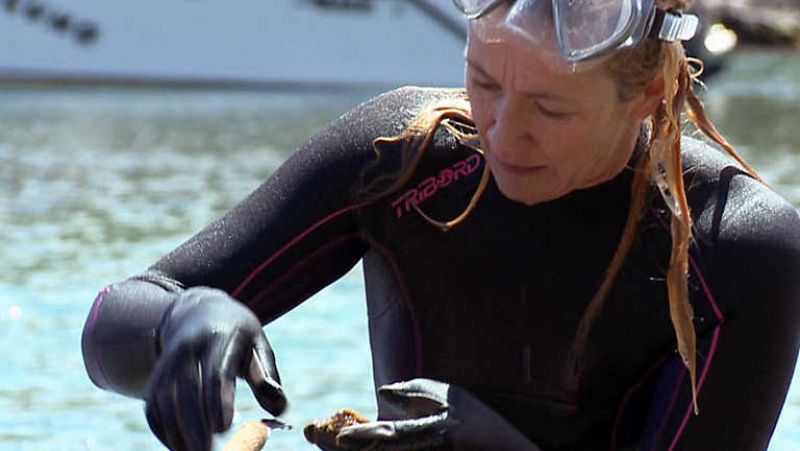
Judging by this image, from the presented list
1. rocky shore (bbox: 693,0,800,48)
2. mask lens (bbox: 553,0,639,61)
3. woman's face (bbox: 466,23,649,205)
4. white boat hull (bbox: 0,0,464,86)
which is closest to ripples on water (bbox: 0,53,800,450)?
white boat hull (bbox: 0,0,464,86)

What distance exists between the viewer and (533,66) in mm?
2221

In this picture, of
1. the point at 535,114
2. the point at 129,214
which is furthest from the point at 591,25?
the point at 129,214

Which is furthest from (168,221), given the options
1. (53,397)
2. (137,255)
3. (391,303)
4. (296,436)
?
(391,303)

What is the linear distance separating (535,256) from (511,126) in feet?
1.10

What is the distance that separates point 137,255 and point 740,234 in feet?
18.4

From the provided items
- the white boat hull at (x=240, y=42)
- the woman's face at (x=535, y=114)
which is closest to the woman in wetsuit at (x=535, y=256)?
the woman's face at (x=535, y=114)

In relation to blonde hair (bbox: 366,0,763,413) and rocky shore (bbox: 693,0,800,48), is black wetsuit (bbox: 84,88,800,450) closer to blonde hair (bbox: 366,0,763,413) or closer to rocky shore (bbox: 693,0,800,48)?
blonde hair (bbox: 366,0,763,413)

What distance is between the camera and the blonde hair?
2305 mm

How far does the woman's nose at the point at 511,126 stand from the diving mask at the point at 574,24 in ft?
0.26

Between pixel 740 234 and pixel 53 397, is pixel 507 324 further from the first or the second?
pixel 53 397

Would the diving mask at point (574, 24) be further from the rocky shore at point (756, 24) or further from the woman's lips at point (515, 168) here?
the rocky shore at point (756, 24)

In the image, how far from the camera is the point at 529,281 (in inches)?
99.3

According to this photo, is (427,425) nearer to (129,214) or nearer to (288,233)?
(288,233)

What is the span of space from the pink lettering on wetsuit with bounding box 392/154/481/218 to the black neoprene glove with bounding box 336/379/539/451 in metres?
0.34
